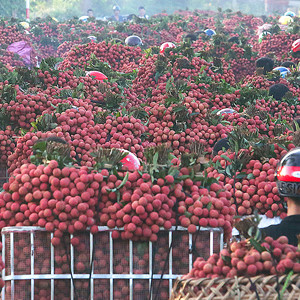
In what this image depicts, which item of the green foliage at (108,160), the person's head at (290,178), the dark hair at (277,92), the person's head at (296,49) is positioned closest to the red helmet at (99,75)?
the dark hair at (277,92)

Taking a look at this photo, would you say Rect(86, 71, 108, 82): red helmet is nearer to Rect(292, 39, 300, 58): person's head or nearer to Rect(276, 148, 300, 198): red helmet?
Rect(276, 148, 300, 198): red helmet

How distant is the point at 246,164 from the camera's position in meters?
5.20

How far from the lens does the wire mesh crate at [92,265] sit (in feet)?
12.2

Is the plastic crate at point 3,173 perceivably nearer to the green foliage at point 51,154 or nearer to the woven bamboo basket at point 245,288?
the green foliage at point 51,154

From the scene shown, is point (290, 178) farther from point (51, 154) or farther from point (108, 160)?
point (51, 154)

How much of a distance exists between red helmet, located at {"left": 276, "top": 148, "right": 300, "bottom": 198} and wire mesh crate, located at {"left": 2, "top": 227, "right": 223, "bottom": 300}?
605 millimetres

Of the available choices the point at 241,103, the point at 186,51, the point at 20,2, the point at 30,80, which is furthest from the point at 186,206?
the point at 20,2

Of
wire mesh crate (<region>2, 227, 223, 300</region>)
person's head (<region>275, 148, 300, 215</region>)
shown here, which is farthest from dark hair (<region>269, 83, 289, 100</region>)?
wire mesh crate (<region>2, 227, 223, 300</region>)

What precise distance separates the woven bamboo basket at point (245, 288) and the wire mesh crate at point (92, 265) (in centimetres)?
90

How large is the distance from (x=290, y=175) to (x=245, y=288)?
1374mm

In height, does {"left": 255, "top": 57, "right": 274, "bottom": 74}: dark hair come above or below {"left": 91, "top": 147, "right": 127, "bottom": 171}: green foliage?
above

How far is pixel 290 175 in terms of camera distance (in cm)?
394

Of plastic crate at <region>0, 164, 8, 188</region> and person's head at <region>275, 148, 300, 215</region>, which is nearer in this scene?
person's head at <region>275, 148, 300, 215</region>

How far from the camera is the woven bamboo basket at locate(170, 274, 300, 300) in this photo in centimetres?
270
